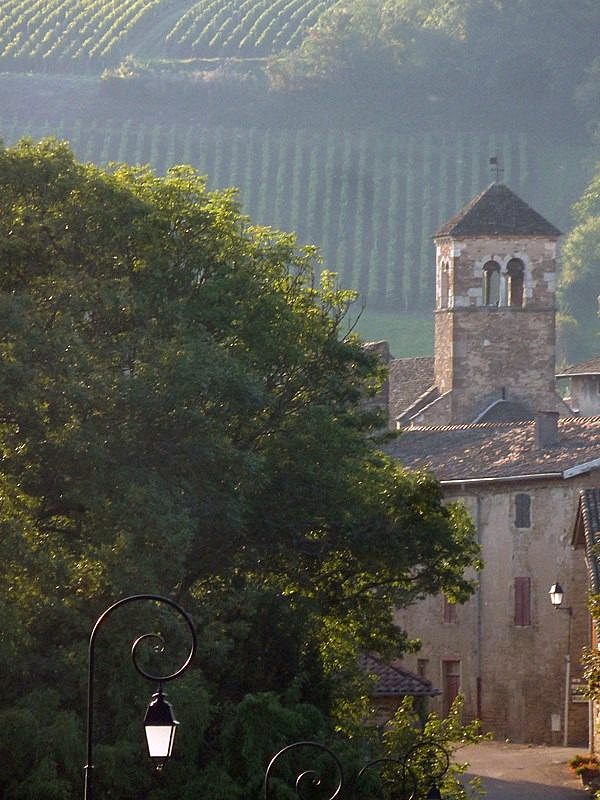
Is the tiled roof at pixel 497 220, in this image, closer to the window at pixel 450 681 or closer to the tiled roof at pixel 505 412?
the tiled roof at pixel 505 412

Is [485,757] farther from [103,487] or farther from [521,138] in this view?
[521,138]

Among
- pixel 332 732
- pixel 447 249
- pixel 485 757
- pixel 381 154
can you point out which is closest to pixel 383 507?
pixel 332 732

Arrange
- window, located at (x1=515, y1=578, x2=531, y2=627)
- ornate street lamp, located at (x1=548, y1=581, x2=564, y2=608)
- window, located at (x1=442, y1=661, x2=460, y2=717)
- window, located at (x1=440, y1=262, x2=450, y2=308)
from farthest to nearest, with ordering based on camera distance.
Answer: window, located at (x1=440, y1=262, x2=450, y2=308) → window, located at (x1=442, y1=661, x2=460, y2=717) → window, located at (x1=515, y1=578, x2=531, y2=627) → ornate street lamp, located at (x1=548, y1=581, x2=564, y2=608)

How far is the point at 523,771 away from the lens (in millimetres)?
49312

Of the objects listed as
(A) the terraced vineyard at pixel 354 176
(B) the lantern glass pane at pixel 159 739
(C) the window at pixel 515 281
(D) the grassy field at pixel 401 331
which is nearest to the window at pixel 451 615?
(C) the window at pixel 515 281

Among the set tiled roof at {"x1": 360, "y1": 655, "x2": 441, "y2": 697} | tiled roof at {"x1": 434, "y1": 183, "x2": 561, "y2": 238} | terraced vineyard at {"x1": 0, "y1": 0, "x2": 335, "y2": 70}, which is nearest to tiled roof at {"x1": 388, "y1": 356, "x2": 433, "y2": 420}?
tiled roof at {"x1": 434, "y1": 183, "x2": 561, "y2": 238}

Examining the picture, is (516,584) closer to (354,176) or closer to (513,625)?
(513,625)

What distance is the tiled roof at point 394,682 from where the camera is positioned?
1801 inches

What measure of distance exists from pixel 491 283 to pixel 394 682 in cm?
3141

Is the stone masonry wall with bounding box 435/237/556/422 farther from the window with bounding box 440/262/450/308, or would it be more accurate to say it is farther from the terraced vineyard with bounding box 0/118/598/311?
the terraced vineyard with bounding box 0/118/598/311

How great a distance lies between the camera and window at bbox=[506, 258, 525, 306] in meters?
73.4

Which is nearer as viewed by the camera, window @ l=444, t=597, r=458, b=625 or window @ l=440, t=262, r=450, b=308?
window @ l=444, t=597, r=458, b=625

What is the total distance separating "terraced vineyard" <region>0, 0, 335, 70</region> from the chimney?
9846 centimetres

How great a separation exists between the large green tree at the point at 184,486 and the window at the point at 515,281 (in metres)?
33.7
